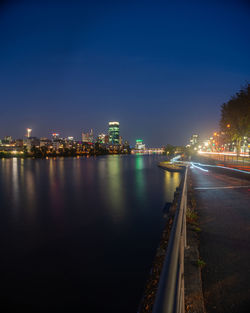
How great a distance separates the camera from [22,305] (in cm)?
608

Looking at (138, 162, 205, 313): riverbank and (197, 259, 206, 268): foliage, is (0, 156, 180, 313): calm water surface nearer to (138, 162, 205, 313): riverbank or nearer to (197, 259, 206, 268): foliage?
(138, 162, 205, 313): riverbank

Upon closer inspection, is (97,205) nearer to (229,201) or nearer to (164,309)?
(229,201)

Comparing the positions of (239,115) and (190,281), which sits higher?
(239,115)

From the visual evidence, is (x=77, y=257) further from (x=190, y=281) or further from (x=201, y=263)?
(x=190, y=281)

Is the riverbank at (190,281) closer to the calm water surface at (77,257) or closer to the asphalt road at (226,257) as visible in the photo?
the asphalt road at (226,257)

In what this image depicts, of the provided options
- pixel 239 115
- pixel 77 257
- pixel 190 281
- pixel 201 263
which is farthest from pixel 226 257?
pixel 239 115

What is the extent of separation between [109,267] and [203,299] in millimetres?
5208

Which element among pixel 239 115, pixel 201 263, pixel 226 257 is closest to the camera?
pixel 201 263

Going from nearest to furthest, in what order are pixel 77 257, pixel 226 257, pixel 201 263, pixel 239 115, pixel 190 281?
pixel 190 281 → pixel 201 263 → pixel 226 257 → pixel 77 257 → pixel 239 115

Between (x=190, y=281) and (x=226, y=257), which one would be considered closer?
(x=190, y=281)

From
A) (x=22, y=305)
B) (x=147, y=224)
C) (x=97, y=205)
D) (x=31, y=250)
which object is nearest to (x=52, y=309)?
(x=22, y=305)

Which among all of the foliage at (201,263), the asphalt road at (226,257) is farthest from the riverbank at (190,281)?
the asphalt road at (226,257)

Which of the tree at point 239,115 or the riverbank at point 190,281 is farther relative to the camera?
the tree at point 239,115

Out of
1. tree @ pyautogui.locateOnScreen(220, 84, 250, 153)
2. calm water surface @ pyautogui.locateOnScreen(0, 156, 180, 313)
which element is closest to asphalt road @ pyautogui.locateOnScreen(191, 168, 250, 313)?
calm water surface @ pyautogui.locateOnScreen(0, 156, 180, 313)
